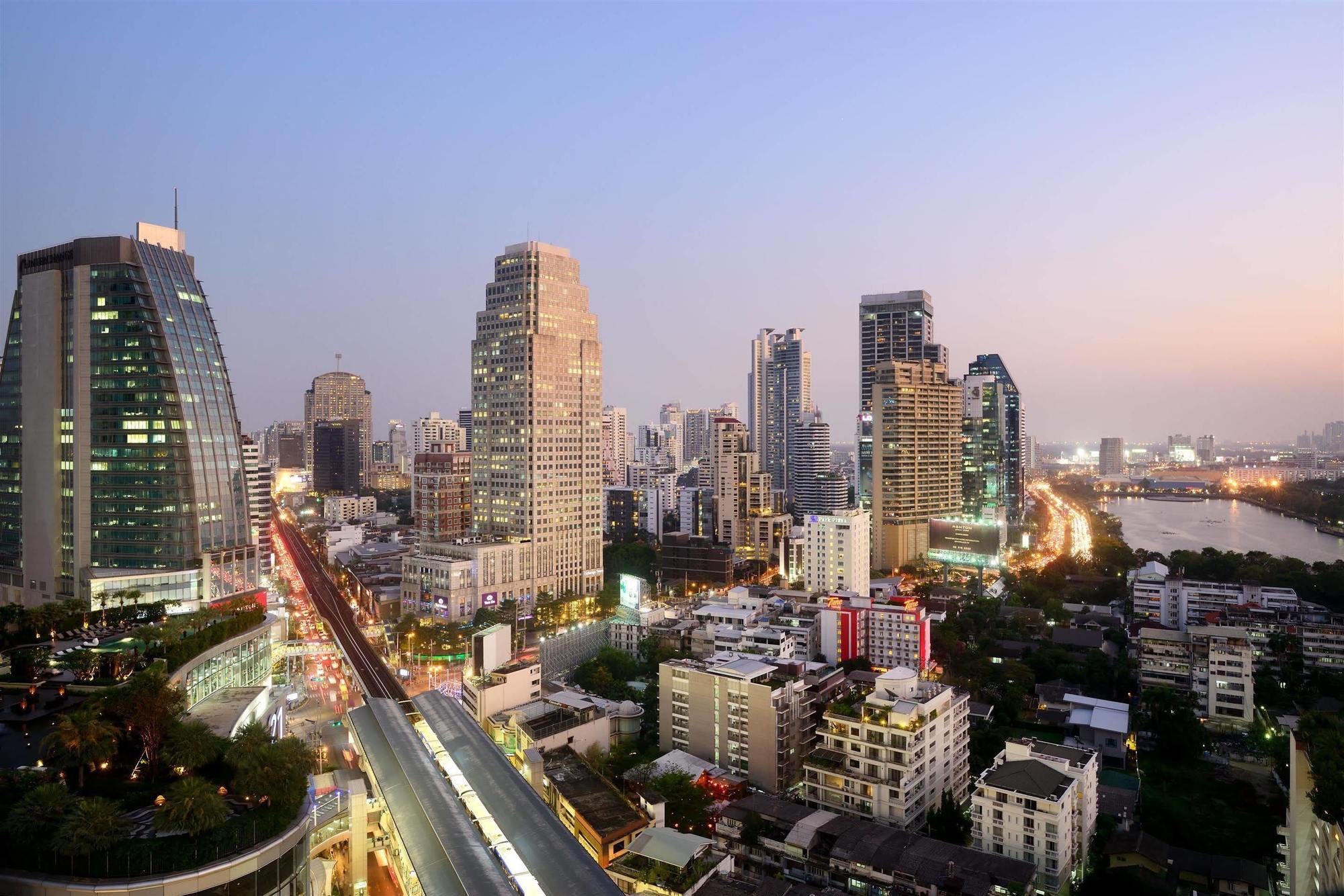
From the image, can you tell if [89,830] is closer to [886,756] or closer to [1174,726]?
[886,756]

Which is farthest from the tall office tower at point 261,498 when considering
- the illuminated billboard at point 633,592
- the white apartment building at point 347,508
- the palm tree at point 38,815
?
the palm tree at point 38,815

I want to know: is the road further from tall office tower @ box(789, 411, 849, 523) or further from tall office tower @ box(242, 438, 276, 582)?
tall office tower @ box(789, 411, 849, 523)

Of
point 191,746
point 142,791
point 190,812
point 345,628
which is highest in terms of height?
point 191,746

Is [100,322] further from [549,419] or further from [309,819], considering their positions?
[309,819]

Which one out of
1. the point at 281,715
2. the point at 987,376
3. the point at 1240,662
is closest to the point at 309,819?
the point at 281,715

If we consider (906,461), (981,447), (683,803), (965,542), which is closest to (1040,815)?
(683,803)
